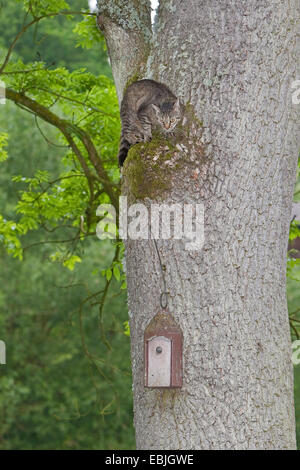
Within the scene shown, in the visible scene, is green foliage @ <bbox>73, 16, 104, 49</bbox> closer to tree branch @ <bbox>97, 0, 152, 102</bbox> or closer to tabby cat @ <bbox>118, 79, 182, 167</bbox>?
tree branch @ <bbox>97, 0, 152, 102</bbox>

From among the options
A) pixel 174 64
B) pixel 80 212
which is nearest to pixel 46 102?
pixel 80 212

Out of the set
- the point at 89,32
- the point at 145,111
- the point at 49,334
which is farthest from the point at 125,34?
the point at 49,334

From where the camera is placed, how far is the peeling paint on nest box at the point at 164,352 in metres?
1.88

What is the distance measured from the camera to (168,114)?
202 centimetres

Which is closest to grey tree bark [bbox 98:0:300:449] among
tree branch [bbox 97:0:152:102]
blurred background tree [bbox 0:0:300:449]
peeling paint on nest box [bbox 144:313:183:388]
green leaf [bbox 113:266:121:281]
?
peeling paint on nest box [bbox 144:313:183:388]

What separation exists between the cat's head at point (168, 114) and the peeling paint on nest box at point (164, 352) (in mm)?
606

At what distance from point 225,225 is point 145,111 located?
1.71ft

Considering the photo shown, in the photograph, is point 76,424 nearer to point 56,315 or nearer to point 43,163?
point 56,315

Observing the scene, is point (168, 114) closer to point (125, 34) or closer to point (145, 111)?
point (145, 111)

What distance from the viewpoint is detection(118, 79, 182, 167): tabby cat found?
204 cm

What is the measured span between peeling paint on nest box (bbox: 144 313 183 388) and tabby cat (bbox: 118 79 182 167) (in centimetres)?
62

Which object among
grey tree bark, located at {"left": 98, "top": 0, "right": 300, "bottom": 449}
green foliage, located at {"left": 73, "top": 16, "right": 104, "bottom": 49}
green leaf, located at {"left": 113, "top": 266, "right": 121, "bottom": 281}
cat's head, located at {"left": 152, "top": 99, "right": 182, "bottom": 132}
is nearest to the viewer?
grey tree bark, located at {"left": 98, "top": 0, "right": 300, "bottom": 449}

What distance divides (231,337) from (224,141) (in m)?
0.61

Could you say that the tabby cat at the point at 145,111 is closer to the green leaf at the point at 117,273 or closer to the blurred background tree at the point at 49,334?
the green leaf at the point at 117,273
